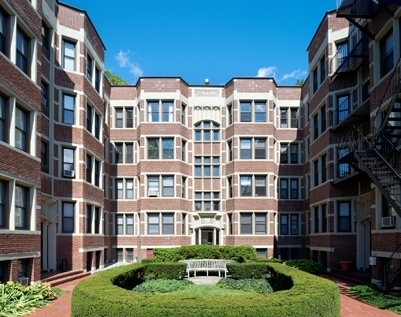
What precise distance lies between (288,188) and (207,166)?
6.15 meters

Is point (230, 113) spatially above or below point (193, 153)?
above

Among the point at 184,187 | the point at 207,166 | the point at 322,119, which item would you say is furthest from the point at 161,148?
the point at 322,119

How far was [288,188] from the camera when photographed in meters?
30.7

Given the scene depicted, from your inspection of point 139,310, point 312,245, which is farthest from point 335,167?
point 139,310

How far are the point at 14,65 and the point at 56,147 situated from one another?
7543 millimetres

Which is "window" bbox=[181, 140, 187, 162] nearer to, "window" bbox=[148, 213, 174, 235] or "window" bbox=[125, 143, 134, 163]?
"window" bbox=[125, 143, 134, 163]

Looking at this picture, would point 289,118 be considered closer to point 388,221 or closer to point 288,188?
point 288,188

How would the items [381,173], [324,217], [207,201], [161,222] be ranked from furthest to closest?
[207,201] → [161,222] → [324,217] → [381,173]

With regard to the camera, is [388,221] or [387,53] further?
[387,53]

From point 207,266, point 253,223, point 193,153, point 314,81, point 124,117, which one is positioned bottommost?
point 207,266

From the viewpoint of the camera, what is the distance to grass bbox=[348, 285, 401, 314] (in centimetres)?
1238

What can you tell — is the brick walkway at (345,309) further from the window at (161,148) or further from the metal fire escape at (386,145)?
the window at (161,148)

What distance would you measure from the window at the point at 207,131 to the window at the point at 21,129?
54.0ft

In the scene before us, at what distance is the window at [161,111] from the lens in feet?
97.6
